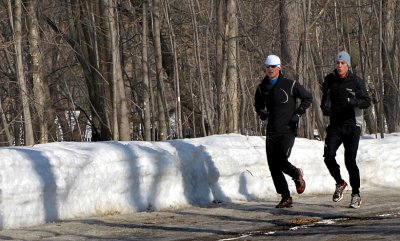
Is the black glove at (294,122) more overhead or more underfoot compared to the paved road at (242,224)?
more overhead

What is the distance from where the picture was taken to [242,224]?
34.8 feet

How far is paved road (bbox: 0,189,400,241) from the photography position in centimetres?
941

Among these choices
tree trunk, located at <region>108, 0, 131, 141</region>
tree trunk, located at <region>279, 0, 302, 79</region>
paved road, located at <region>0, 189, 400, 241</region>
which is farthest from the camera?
tree trunk, located at <region>108, 0, 131, 141</region>

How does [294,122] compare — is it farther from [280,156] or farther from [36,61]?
[36,61]

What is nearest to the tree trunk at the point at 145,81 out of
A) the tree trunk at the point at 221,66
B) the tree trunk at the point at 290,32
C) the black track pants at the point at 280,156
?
the tree trunk at the point at 221,66

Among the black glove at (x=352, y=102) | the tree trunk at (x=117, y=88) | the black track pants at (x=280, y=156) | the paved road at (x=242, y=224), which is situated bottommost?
the paved road at (x=242, y=224)

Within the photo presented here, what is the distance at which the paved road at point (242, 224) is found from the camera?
9.41m

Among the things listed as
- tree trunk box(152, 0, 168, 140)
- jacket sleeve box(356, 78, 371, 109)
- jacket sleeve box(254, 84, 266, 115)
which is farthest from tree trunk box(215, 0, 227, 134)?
jacket sleeve box(356, 78, 371, 109)

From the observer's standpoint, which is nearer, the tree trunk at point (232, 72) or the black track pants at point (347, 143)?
the black track pants at point (347, 143)

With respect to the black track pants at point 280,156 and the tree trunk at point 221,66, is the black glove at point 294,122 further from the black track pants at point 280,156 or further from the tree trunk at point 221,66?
the tree trunk at point 221,66

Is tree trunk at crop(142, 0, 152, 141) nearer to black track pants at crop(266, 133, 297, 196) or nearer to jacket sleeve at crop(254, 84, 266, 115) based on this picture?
jacket sleeve at crop(254, 84, 266, 115)

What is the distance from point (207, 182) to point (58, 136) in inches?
737

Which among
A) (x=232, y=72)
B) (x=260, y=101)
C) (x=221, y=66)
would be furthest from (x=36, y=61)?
(x=260, y=101)

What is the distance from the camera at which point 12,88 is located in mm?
27516
